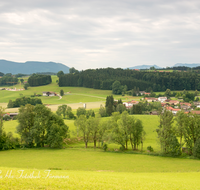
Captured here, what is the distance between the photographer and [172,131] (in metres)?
40.0

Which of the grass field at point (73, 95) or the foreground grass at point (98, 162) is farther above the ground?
the grass field at point (73, 95)

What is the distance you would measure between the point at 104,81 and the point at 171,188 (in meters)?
171

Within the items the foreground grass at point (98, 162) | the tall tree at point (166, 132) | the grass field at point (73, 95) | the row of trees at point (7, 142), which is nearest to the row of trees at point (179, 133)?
the tall tree at point (166, 132)

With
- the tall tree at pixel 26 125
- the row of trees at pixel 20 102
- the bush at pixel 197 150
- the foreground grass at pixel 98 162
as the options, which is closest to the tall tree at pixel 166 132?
the foreground grass at pixel 98 162

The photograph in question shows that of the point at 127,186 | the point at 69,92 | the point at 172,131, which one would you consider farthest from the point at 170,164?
the point at 69,92

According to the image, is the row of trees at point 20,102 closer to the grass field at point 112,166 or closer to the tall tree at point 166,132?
the grass field at point 112,166

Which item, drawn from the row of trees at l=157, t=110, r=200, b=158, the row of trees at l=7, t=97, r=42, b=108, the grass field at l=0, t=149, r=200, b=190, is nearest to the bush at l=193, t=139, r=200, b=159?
the row of trees at l=157, t=110, r=200, b=158

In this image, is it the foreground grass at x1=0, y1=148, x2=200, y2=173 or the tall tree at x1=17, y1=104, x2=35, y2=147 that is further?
the tall tree at x1=17, y1=104, x2=35, y2=147

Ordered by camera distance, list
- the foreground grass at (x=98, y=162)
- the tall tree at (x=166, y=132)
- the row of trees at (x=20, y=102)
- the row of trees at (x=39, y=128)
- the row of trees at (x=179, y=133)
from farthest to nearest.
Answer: the row of trees at (x=20, y=102), the row of trees at (x=39, y=128), the tall tree at (x=166, y=132), the row of trees at (x=179, y=133), the foreground grass at (x=98, y=162)

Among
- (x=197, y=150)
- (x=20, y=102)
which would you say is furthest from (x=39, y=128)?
(x=20, y=102)

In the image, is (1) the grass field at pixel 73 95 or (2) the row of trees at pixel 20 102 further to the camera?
(1) the grass field at pixel 73 95

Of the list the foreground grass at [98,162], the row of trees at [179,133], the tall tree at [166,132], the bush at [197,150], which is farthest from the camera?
the tall tree at [166,132]

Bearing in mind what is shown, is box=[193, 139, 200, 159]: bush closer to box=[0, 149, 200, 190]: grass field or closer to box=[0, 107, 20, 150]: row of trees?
box=[0, 149, 200, 190]: grass field

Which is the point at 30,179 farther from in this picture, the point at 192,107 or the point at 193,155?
the point at 192,107
